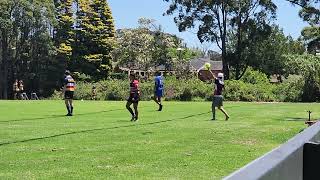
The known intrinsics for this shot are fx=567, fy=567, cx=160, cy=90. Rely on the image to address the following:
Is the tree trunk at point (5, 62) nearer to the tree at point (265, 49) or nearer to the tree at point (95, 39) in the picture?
the tree at point (95, 39)

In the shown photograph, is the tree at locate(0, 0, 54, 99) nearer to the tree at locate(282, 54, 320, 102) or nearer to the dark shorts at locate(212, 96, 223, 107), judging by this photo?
the tree at locate(282, 54, 320, 102)

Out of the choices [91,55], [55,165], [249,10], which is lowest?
[55,165]

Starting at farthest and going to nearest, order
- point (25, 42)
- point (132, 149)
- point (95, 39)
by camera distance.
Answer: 1. point (95, 39)
2. point (25, 42)
3. point (132, 149)

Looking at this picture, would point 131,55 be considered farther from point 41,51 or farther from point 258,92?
point 258,92

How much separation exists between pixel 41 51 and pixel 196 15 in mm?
22198

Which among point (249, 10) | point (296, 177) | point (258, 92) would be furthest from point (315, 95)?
point (296, 177)

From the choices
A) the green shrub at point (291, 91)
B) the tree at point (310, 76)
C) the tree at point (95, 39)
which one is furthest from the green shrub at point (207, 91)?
the tree at point (95, 39)

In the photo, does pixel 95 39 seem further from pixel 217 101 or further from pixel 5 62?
pixel 217 101

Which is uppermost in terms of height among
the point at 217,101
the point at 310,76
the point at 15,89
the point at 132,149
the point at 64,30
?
the point at 64,30

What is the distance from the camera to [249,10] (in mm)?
62000

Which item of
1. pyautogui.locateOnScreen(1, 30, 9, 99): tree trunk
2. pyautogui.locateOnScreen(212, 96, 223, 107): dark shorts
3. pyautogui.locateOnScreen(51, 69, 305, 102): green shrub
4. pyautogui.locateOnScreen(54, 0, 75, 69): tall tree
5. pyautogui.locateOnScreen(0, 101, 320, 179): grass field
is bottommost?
pyautogui.locateOnScreen(0, 101, 320, 179): grass field

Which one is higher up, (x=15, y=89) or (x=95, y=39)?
(x=95, y=39)

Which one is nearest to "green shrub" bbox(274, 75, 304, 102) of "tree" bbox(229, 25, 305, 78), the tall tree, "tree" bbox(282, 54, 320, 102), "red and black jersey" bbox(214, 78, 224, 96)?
"tree" bbox(282, 54, 320, 102)

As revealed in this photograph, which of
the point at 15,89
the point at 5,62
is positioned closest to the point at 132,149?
the point at 5,62
